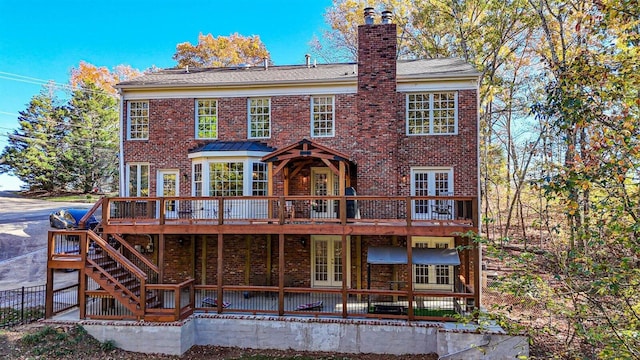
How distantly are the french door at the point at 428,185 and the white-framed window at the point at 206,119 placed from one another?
7373 mm

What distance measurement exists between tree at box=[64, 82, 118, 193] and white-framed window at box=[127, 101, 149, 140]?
21.2 m

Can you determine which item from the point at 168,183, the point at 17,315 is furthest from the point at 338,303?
the point at 17,315

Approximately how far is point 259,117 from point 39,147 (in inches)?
1122

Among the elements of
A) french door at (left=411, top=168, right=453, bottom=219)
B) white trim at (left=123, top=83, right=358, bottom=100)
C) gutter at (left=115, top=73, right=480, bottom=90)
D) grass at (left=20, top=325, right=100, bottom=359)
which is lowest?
grass at (left=20, top=325, right=100, bottom=359)

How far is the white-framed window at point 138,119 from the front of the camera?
45.1 feet

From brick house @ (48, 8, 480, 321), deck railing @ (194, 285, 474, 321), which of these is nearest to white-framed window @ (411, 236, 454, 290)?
brick house @ (48, 8, 480, 321)

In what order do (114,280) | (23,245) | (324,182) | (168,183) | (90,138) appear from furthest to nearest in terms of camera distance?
(90,138) < (23,245) < (168,183) < (324,182) < (114,280)

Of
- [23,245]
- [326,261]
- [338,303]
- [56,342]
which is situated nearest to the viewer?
[56,342]

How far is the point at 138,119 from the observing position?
13.8m

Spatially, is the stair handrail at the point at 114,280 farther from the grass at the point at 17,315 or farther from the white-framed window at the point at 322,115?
the white-framed window at the point at 322,115

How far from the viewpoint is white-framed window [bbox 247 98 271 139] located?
43.6 ft

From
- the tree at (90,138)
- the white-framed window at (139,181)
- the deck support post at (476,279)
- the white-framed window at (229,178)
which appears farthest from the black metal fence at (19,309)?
the tree at (90,138)

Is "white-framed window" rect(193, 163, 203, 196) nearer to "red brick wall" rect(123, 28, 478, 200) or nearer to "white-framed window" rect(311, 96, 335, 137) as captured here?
"red brick wall" rect(123, 28, 478, 200)

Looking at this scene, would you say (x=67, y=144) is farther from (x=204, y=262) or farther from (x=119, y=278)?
(x=119, y=278)
